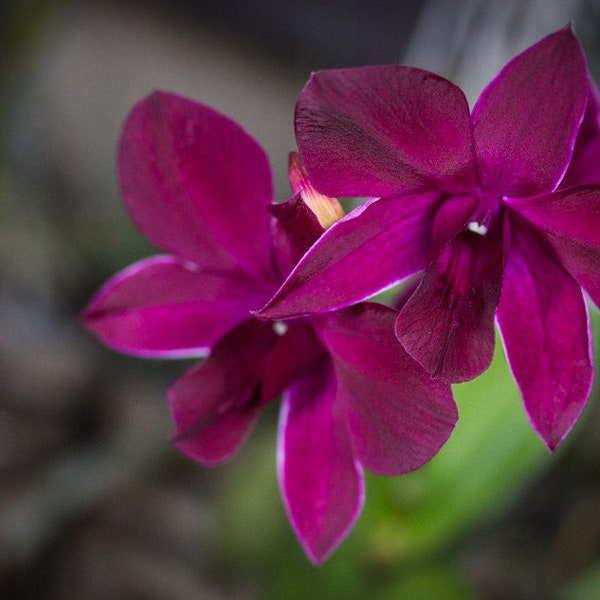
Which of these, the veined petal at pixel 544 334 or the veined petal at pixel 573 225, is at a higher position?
the veined petal at pixel 573 225

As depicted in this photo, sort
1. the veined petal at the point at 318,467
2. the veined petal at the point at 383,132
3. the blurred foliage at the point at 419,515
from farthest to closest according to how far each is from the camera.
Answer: the blurred foliage at the point at 419,515, the veined petal at the point at 318,467, the veined petal at the point at 383,132

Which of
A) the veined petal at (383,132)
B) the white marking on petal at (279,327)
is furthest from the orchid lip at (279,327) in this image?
the veined petal at (383,132)

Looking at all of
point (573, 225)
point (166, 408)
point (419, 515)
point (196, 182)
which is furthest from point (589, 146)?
point (166, 408)

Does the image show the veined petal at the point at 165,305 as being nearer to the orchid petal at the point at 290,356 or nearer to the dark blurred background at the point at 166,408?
the orchid petal at the point at 290,356

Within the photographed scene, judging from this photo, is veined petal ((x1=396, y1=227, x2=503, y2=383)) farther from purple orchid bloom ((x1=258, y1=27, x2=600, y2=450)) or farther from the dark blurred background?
the dark blurred background

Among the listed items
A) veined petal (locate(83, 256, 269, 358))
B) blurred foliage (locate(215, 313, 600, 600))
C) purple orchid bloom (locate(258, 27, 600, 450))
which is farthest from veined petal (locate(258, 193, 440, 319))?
blurred foliage (locate(215, 313, 600, 600))

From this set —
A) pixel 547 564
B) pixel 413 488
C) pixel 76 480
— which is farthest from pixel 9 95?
pixel 547 564
